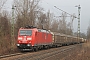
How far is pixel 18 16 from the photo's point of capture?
43219 mm

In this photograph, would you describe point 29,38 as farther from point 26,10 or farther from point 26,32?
point 26,10

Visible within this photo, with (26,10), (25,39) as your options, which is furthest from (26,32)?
(26,10)

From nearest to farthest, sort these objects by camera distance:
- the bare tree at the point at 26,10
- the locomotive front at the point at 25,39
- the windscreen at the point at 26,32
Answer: the locomotive front at the point at 25,39
the windscreen at the point at 26,32
the bare tree at the point at 26,10

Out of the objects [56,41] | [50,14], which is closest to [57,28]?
[50,14]

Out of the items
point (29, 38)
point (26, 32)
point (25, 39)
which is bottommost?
point (25, 39)

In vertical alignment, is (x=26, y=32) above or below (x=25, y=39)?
above

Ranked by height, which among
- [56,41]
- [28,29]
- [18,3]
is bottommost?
[56,41]

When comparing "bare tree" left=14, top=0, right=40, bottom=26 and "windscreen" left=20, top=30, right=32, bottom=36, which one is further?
"bare tree" left=14, top=0, right=40, bottom=26

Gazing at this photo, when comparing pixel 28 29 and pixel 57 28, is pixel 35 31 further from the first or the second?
pixel 57 28

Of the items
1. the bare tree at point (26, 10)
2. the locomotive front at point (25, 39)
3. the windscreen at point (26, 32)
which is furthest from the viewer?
the bare tree at point (26, 10)

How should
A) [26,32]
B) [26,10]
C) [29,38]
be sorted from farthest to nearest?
1. [26,10]
2. [26,32]
3. [29,38]

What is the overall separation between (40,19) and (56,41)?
15278 mm

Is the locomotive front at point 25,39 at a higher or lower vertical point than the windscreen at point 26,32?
lower

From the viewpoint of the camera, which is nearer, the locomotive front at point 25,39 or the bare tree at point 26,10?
the locomotive front at point 25,39
